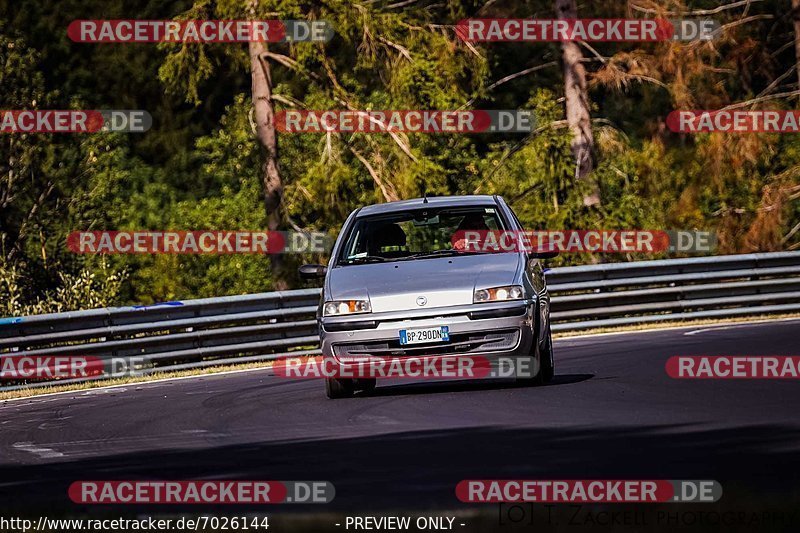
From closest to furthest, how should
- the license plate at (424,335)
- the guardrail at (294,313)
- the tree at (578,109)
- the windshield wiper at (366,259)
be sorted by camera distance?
the license plate at (424,335)
the windshield wiper at (366,259)
the guardrail at (294,313)
the tree at (578,109)

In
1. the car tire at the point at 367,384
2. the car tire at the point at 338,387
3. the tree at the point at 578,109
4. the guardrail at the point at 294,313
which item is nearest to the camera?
the car tire at the point at 338,387

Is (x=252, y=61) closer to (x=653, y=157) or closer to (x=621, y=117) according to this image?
(x=653, y=157)

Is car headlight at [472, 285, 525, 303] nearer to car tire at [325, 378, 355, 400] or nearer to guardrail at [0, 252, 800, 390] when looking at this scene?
car tire at [325, 378, 355, 400]

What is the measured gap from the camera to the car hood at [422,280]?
13.2 metres

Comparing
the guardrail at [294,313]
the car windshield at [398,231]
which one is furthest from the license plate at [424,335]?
the guardrail at [294,313]

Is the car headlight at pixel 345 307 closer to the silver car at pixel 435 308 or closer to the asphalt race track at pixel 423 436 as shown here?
the silver car at pixel 435 308

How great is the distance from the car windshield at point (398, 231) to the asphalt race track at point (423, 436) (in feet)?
3.91

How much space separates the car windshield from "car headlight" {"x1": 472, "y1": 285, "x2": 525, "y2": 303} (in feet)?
3.06

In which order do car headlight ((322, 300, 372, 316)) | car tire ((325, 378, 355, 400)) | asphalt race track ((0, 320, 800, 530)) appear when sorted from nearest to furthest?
asphalt race track ((0, 320, 800, 530))
car headlight ((322, 300, 372, 316))
car tire ((325, 378, 355, 400))

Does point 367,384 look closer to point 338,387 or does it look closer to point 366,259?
point 338,387

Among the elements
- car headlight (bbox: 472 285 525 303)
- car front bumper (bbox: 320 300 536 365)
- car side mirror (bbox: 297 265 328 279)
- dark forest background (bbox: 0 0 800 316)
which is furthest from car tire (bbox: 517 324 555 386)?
dark forest background (bbox: 0 0 800 316)

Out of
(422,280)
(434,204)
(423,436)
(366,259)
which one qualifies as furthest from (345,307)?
(423,436)

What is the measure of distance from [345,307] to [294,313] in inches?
328

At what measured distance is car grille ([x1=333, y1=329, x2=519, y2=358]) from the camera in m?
13.2
